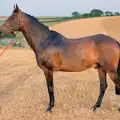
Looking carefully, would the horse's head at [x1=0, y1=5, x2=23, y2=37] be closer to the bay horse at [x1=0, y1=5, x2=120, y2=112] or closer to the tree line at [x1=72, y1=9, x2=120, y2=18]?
the bay horse at [x1=0, y1=5, x2=120, y2=112]

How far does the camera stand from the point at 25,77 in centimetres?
1248

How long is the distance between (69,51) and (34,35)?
882mm

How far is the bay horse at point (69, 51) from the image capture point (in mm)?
7730

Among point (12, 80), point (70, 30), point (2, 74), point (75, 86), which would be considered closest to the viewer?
point (75, 86)

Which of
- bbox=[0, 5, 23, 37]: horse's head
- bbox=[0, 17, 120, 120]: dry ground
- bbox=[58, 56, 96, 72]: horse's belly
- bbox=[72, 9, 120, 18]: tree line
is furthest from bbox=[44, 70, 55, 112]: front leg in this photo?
bbox=[72, 9, 120, 18]: tree line

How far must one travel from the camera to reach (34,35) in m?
8.05

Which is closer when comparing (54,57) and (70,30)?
(54,57)

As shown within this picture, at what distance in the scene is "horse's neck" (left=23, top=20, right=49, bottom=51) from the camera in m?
8.03

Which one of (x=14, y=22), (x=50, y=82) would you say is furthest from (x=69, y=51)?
(x=14, y=22)

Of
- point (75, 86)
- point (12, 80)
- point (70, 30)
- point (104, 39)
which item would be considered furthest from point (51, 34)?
point (70, 30)

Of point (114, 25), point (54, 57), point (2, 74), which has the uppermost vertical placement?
point (54, 57)

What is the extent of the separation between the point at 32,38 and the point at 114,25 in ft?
108

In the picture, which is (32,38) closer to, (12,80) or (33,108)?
(33,108)

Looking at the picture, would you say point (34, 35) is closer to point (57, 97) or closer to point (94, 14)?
point (57, 97)
